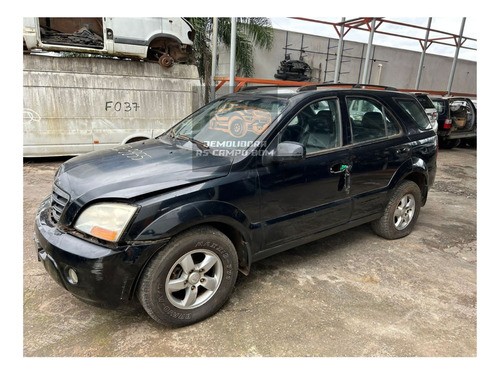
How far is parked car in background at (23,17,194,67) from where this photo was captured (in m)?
6.32

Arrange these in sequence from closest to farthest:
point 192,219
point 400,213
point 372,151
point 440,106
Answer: point 192,219 < point 372,151 < point 400,213 < point 440,106

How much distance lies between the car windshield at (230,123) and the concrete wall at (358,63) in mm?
8379

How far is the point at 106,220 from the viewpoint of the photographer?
6.97ft

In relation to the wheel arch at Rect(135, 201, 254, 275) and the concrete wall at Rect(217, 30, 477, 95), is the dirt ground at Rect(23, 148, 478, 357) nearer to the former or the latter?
the wheel arch at Rect(135, 201, 254, 275)

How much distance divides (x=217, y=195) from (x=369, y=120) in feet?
6.64

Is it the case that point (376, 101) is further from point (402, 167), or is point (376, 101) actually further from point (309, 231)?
point (309, 231)

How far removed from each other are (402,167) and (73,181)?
10.6 feet

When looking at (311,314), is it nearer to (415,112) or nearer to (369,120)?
(369,120)

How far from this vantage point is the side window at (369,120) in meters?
3.30

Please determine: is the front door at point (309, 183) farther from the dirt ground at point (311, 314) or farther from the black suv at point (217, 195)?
the dirt ground at point (311, 314)

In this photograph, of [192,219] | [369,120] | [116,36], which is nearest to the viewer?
[192,219]

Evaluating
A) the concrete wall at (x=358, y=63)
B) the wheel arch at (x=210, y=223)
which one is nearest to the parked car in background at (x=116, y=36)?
the concrete wall at (x=358, y=63)

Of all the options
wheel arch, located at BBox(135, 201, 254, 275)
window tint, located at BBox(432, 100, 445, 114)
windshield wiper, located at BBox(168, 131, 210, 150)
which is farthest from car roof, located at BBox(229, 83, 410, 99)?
window tint, located at BBox(432, 100, 445, 114)

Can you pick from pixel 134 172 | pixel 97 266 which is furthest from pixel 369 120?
pixel 97 266
